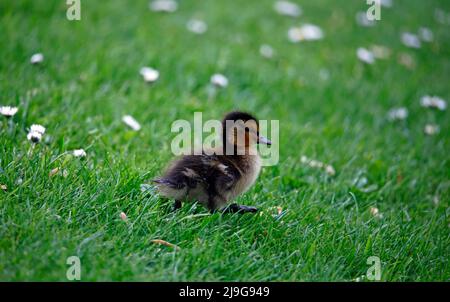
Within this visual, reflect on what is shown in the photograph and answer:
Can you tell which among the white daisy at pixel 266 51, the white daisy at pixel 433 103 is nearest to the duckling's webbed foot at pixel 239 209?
the white daisy at pixel 433 103

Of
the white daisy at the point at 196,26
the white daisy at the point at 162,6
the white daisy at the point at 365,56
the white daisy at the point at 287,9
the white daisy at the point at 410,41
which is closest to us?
the white daisy at the point at 196,26

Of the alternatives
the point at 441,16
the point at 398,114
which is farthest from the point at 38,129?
the point at 441,16

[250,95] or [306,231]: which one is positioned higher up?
[250,95]

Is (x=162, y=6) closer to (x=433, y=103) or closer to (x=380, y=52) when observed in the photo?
(x=380, y=52)

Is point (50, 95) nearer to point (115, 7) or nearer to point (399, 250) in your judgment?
point (115, 7)

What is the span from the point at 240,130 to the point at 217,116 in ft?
5.60

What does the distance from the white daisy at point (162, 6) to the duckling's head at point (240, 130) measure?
13.8 feet

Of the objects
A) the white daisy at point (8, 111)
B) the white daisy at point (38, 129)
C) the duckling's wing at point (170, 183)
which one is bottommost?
the duckling's wing at point (170, 183)

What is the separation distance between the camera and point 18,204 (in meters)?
3.44

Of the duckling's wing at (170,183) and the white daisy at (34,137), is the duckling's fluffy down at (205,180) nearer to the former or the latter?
the duckling's wing at (170,183)

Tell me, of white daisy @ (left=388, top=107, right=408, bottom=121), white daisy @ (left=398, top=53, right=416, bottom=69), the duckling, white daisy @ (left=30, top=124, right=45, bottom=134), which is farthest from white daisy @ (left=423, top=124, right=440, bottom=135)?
white daisy @ (left=30, top=124, right=45, bottom=134)

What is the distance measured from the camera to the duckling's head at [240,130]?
4051 mm
